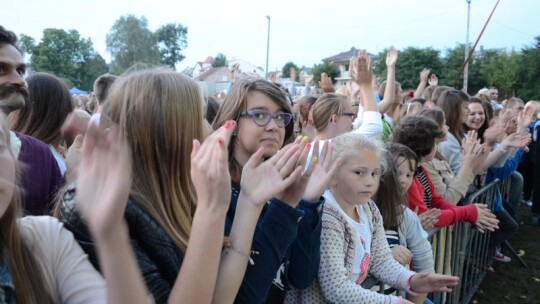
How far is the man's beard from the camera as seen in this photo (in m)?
2.34

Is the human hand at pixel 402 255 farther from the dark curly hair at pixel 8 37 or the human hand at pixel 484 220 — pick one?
the dark curly hair at pixel 8 37

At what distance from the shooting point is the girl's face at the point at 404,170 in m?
3.00

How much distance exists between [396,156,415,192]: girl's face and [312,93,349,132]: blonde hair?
2.74 feet

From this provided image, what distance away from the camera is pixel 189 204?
4.87ft

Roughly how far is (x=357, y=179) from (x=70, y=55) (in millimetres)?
51491

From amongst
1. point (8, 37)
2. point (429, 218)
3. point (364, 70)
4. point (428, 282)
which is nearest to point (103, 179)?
point (428, 282)

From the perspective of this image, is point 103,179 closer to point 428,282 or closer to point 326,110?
point 428,282

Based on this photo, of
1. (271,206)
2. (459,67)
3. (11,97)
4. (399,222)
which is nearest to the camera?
(271,206)

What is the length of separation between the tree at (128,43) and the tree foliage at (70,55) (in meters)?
4.48

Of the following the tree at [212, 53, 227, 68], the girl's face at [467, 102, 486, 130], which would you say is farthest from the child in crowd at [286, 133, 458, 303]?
the tree at [212, 53, 227, 68]

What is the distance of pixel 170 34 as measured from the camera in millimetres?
77562

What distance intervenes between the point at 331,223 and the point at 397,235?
0.86 metres

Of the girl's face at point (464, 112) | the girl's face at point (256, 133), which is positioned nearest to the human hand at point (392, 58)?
the girl's face at point (464, 112)

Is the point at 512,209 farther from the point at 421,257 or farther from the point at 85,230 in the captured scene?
the point at 85,230
